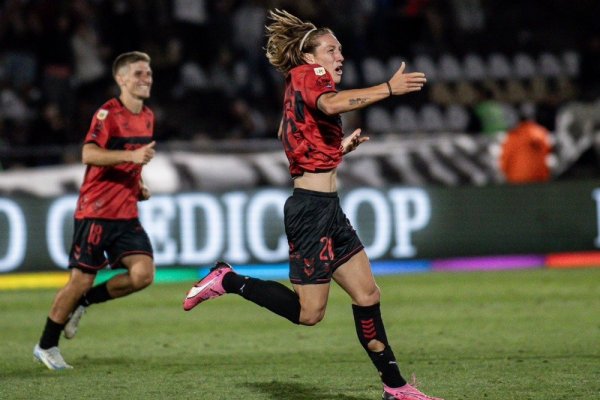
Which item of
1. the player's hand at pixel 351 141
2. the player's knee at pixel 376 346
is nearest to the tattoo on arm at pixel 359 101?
the player's hand at pixel 351 141

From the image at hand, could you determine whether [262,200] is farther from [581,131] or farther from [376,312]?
[376,312]

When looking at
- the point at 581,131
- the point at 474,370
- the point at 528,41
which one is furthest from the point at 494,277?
the point at 528,41

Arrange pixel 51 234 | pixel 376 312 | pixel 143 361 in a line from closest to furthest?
pixel 376 312
pixel 143 361
pixel 51 234

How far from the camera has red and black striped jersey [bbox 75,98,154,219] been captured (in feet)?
28.1

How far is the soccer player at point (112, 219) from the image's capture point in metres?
8.44

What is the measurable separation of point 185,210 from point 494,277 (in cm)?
377

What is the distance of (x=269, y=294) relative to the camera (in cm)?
697

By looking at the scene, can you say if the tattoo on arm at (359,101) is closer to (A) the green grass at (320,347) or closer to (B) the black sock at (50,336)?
(A) the green grass at (320,347)

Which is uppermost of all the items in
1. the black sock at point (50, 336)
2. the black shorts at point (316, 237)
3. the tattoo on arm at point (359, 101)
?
the tattoo on arm at point (359, 101)

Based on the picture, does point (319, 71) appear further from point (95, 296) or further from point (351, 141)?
point (95, 296)

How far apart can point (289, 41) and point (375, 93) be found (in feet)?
2.92

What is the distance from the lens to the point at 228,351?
9039 millimetres

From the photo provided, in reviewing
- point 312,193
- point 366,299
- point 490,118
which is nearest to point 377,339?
point 366,299

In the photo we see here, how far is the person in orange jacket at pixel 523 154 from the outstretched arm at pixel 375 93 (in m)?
10.4
